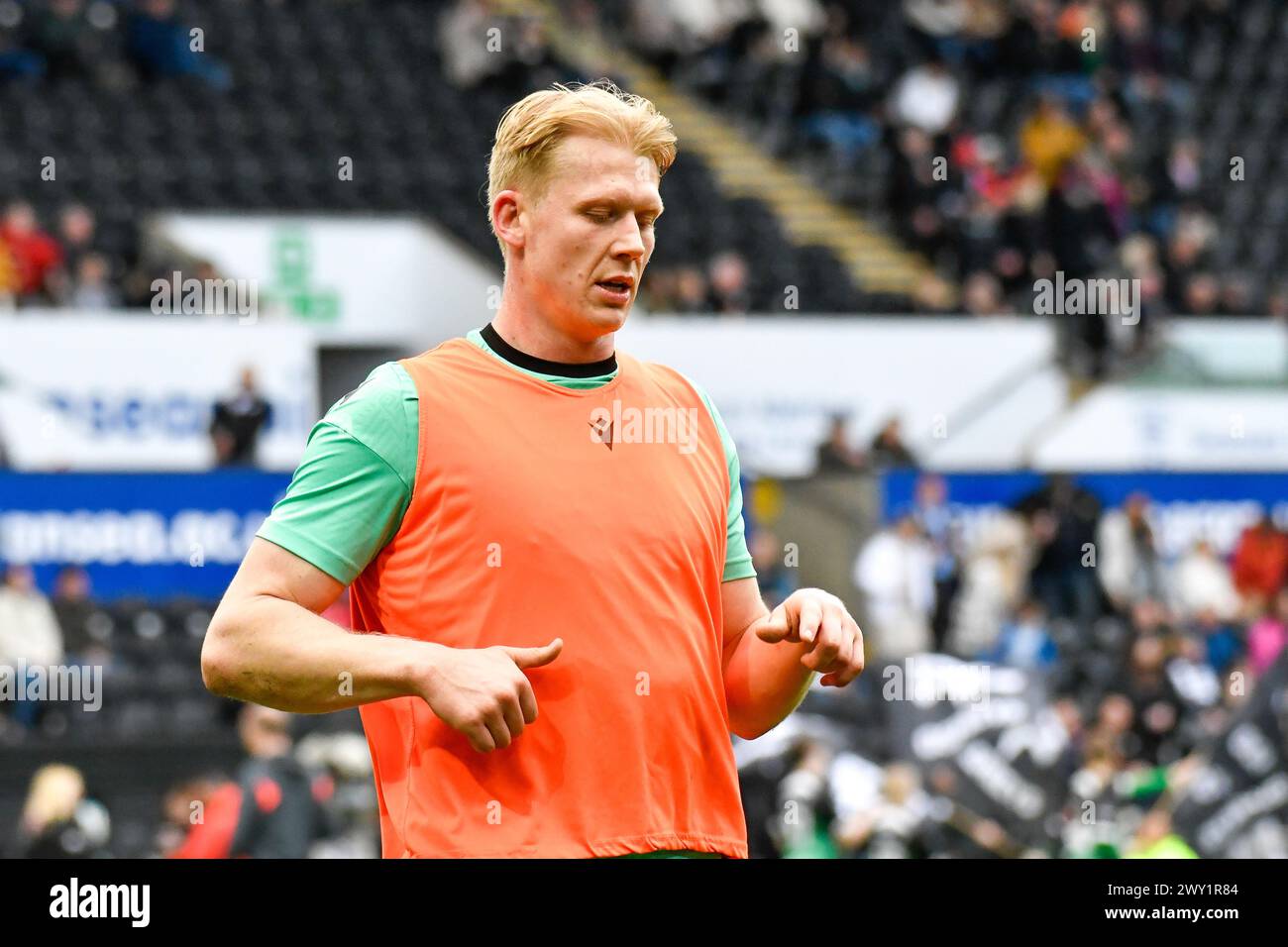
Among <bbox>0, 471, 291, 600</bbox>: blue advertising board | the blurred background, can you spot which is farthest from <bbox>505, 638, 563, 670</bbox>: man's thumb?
<bbox>0, 471, 291, 600</bbox>: blue advertising board

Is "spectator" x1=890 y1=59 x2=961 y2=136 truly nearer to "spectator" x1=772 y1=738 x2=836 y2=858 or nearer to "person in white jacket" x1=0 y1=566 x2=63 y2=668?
"spectator" x1=772 y1=738 x2=836 y2=858

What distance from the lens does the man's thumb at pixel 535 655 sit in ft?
9.36

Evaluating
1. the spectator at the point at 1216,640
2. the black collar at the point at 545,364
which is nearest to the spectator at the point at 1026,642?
the spectator at the point at 1216,640

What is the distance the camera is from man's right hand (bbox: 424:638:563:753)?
2.79m

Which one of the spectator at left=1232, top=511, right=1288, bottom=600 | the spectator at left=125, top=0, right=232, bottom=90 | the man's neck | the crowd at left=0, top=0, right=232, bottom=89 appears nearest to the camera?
the man's neck

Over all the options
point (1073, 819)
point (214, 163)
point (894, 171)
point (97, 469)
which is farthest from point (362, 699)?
point (894, 171)

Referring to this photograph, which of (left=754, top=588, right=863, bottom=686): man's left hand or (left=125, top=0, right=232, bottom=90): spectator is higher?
(left=125, top=0, right=232, bottom=90): spectator

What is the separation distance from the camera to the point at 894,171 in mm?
18969

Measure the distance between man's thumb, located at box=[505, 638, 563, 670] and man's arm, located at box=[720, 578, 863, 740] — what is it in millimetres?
322

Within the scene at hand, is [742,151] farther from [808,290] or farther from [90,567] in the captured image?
[90,567]

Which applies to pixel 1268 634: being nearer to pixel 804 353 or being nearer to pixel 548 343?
pixel 804 353

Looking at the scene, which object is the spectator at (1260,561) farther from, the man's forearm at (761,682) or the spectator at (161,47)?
the man's forearm at (761,682)

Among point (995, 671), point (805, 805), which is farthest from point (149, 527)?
point (995, 671)

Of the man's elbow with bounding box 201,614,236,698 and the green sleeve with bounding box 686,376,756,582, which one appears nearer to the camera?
the man's elbow with bounding box 201,614,236,698
